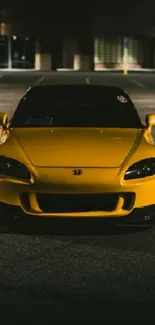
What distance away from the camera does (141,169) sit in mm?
5945

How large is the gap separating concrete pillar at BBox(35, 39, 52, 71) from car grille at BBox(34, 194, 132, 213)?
243ft

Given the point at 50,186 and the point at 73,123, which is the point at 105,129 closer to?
the point at 73,123

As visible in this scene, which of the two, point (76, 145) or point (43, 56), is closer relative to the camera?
point (76, 145)

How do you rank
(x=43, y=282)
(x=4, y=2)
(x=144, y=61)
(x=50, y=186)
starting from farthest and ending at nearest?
(x=144, y=61) < (x=4, y=2) < (x=50, y=186) < (x=43, y=282)

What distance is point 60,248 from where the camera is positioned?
577 cm

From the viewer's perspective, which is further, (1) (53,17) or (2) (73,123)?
(1) (53,17)

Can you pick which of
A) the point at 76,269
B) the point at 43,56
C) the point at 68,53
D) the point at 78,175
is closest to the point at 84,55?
the point at 68,53

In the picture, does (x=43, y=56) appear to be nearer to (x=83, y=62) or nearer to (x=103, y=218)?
(x=83, y=62)

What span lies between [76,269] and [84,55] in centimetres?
7444

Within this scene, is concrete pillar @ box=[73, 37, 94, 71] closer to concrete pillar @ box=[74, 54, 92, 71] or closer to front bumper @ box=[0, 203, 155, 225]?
concrete pillar @ box=[74, 54, 92, 71]

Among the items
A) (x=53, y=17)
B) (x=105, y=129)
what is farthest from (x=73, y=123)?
(x=53, y=17)

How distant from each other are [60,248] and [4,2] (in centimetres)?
7811

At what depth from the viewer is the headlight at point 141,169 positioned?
5879mm

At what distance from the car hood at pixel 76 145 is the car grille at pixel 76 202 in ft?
0.94
